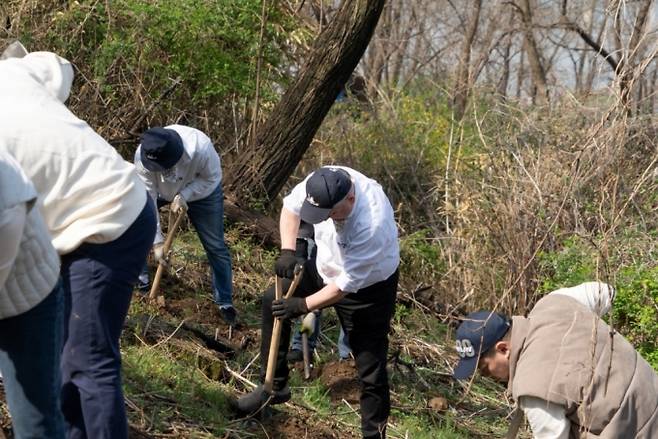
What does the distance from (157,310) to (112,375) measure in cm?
372

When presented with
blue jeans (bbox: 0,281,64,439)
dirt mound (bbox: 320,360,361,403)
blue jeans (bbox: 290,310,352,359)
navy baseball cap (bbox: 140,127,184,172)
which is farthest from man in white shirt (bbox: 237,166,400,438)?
blue jeans (bbox: 0,281,64,439)

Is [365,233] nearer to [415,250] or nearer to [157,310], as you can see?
[157,310]

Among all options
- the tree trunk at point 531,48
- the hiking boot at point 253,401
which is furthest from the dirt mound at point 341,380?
the tree trunk at point 531,48

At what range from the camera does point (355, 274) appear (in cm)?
Answer: 552

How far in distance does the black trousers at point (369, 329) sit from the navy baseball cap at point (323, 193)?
0.61 meters

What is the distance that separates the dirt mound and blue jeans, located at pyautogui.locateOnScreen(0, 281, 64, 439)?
366cm

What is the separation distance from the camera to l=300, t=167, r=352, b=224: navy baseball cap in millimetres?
5348

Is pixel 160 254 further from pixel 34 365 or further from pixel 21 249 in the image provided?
pixel 21 249

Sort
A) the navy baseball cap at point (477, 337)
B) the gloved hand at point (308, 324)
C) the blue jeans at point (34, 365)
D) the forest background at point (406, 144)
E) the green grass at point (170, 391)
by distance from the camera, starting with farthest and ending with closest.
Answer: the forest background at point (406, 144), the gloved hand at point (308, 324), the green grass at point (170, 391), the navy baseball cap at point (477, 337), the blue jeans at point (34, 365)

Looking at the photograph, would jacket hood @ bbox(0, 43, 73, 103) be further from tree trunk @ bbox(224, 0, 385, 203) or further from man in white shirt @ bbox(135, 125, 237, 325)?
tree trunk @ bbox(224, 0, 385, 203)

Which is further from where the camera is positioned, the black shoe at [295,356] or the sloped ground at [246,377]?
the black shoe at [295,356]

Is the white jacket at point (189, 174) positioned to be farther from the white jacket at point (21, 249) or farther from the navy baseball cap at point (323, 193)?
the white jacket at point (21, 249)

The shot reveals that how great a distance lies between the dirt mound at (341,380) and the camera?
7.07 m

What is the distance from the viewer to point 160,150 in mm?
6957
